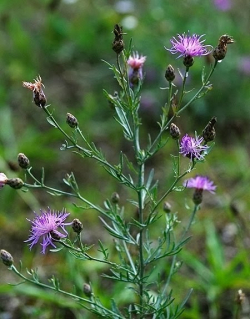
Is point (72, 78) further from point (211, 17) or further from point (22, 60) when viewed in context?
point (211, 17)

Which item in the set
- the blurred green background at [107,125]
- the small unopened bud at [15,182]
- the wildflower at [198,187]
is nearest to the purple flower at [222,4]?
the blurred green background at [107,125]

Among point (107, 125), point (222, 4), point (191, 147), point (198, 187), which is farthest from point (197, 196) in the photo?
point (222, 4)

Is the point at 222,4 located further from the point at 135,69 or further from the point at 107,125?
the point at 135,69

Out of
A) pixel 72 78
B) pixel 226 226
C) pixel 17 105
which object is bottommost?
pixel 226 226

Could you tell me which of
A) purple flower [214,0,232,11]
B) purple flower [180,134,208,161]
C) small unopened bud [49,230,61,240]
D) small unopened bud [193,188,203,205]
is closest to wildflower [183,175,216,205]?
small unopened bud [193,188,203,205]

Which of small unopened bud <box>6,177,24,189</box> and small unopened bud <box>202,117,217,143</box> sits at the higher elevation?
small unopened bud <box>202,117,217,143</box>

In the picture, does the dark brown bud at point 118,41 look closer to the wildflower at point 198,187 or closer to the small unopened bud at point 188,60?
the small unopened bud at point 188,60

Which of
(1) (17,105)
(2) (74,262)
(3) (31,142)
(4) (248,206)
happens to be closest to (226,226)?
(4) (248,206)

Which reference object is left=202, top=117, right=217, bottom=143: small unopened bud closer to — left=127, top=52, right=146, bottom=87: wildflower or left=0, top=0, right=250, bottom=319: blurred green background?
left=127, top=52, right=146, bottom=87: wildflower
